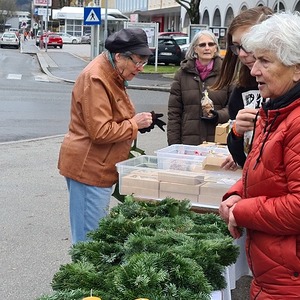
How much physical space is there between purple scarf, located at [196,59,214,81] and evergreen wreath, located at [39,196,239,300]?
7.45ft

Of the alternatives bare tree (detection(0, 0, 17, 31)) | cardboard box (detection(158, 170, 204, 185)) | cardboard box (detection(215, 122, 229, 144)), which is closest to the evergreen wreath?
cardboard box (detection(158, 170, 204, 185))

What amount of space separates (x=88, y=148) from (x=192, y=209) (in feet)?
2.31

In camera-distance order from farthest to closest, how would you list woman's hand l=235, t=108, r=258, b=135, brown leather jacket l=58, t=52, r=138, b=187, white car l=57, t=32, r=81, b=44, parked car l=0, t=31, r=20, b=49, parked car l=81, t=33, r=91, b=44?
parked car l=81, t=33, r=91, b=44, white car l=57, t=32, r=81, b=44, parked car l=0, t=31, r=20, b=49, brown leather jacket l=58, t=52, r=138, b=187, woman's hand l=235, t=108, r=258, b=135

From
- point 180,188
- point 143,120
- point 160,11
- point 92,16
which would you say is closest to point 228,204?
point 180,188

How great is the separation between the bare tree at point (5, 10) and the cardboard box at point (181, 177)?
119502 mm

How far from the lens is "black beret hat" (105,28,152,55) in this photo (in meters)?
3.72

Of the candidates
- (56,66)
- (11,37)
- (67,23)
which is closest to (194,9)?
(56,66)

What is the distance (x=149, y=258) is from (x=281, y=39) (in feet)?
3.22

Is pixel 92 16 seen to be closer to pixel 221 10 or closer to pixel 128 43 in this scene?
pixel 128 43

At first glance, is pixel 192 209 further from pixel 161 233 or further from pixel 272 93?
pixel 272 93

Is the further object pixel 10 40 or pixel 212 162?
pixel 10 40

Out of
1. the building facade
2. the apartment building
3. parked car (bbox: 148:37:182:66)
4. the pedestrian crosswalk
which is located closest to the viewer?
the pedestrian crosswalk

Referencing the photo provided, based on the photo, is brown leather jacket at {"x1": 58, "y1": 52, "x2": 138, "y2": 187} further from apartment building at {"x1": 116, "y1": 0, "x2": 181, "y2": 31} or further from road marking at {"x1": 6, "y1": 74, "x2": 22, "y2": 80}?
apartment building at {"x1": 116, "y1": 0, "x2": 181, "y2": 31}

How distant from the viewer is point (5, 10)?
12481cm
